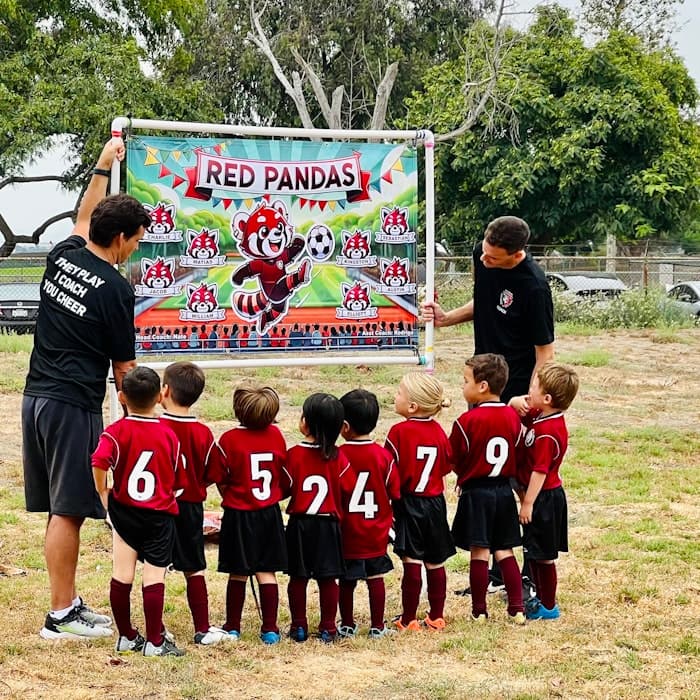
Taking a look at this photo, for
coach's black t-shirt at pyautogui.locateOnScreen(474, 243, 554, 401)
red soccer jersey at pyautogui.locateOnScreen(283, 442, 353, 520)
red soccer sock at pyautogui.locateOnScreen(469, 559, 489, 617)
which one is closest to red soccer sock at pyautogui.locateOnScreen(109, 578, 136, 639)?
red soccer jersey at pyautogui.locateOnScreen(283, 442, 353, 520)

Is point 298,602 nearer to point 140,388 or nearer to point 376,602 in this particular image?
point 376,602

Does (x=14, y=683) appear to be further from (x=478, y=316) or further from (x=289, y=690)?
(x=478, y=316)

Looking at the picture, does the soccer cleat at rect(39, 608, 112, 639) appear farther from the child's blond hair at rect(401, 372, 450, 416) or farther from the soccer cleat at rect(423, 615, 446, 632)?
the child's blond hair at rect(401, 372, 450, 416)

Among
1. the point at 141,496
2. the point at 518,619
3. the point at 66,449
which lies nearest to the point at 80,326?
the point at 66,449

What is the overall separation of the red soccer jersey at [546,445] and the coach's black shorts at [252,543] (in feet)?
4.32

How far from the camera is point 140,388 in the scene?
4.71 metres

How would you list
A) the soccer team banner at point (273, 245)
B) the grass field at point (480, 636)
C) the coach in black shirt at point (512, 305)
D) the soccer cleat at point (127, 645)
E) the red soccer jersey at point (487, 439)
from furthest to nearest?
the soccer team banner at point (273, 245) → the coach in black shirt at point (512, 305) → the red soccer jersey at point (487, 439) → the soccer cleat at point (127, 645) → the grass field at point (480, 636)

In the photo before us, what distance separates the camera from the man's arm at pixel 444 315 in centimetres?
620

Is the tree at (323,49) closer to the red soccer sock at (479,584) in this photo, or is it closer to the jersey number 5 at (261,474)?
the red soccer sock at (479,584)

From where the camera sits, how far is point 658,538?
711cm

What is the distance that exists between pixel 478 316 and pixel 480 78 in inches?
942

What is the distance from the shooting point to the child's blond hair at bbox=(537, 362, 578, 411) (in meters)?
5.31

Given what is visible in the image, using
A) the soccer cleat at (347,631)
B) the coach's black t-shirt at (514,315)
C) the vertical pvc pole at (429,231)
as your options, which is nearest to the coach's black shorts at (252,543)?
the soccer cleat at (347,631)

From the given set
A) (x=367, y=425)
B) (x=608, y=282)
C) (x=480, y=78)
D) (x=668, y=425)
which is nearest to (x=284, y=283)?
(x=367, y=425)
